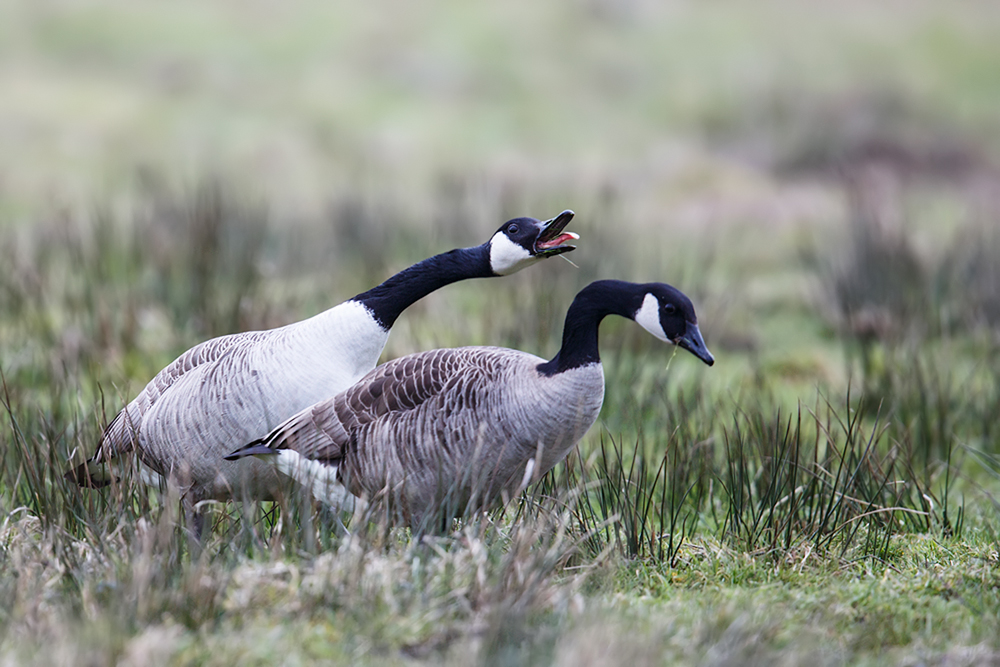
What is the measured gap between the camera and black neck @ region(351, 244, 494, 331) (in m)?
4.42

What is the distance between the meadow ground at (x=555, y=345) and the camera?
342 cm

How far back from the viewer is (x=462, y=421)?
4059mm

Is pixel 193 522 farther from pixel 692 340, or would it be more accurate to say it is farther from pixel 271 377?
pixel 692 340

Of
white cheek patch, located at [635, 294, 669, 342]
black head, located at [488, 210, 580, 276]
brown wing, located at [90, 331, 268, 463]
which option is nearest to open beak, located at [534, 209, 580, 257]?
black head, located at [488, 210, 580, 276]

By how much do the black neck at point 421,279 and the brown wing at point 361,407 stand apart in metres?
0.29

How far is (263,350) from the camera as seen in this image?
4.39m

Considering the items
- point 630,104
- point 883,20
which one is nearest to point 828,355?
point 630,104

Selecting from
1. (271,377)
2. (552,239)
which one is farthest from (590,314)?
(271,377)

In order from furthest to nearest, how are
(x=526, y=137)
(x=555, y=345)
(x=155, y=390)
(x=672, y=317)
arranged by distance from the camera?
(x=526, y=137) → (x=555, y=345) → (x=155, y=390) → (x=672, y=317)

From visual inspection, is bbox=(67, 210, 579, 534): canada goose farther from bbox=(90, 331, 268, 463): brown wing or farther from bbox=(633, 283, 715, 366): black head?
bbox=(633, 283, 715, 366): black head

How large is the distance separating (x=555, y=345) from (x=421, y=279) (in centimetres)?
282

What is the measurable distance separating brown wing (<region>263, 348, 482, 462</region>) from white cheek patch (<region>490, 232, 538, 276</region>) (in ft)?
1.35

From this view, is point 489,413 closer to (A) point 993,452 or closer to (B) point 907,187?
(A) point 993,452

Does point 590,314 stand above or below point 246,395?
above
